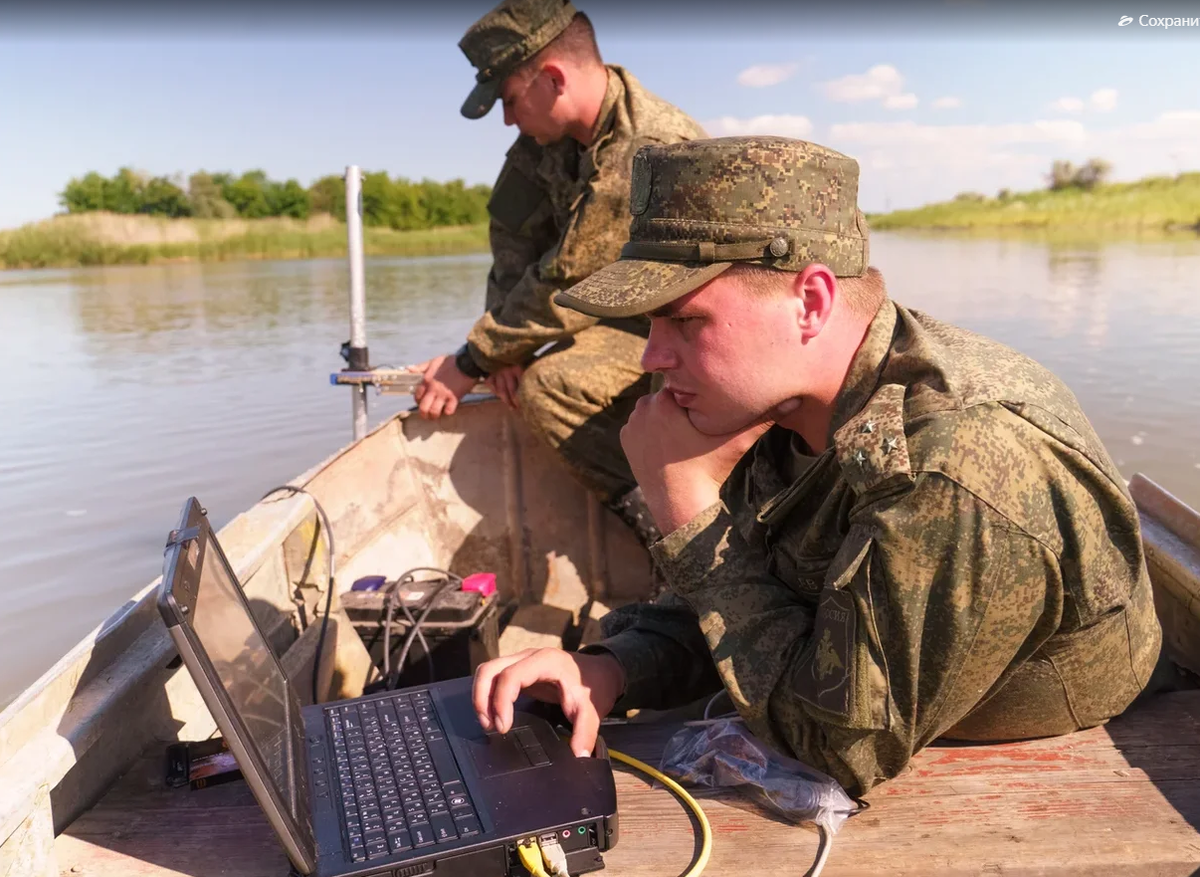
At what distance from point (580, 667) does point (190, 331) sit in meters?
15.7

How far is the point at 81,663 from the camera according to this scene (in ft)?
5.49

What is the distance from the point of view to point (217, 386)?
461 inches

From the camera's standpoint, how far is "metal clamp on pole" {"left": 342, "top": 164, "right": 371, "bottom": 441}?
405cm

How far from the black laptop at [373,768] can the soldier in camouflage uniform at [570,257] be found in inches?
67.7

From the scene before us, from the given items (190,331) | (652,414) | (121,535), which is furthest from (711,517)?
(190,331)

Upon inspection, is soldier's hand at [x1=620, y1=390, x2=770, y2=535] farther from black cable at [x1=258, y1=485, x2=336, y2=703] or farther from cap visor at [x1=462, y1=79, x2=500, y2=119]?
cap visor at [x1=462, y1=79, x2=500, y2=119]

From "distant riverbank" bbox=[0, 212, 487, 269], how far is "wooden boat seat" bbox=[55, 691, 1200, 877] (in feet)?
108

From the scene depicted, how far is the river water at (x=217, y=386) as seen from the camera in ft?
21.7

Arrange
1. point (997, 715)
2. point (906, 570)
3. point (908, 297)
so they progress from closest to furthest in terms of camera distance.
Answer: point (906, 570) → point (997, 715) → point (908, 297)

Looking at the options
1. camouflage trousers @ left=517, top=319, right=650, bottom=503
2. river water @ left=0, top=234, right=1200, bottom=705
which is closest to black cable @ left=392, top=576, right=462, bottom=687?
camouflage trousers @ left=517, top=319, right=650, bottom=503

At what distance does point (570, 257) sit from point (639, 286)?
1.93 metres

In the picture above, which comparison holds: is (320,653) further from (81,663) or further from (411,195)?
(411,195)

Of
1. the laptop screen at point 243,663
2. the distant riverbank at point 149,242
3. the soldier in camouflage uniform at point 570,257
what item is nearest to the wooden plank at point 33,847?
the laptop screen at point 243,663

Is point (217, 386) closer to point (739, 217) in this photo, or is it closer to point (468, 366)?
point (468, 366)
